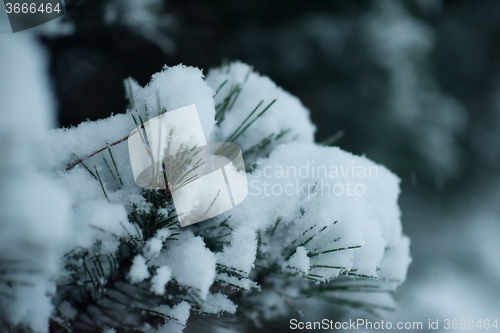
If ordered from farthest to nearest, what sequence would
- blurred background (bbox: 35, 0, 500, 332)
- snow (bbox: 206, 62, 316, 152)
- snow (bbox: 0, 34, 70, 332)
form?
blurred background (bbox: 35, 0, 500, 332)
snow (bbox: 206, 62, 316, 152)
snow (bbox: 0, 34, 70, 332)

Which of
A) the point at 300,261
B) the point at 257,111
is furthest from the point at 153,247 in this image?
the point at 257,111

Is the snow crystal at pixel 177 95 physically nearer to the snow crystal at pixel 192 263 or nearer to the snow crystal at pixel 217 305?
the snow crystal at pixel 192 263

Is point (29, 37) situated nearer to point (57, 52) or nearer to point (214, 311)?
point (57, 52)

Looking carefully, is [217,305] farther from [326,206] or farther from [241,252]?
[326,206]

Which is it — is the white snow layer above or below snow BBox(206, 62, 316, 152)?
below

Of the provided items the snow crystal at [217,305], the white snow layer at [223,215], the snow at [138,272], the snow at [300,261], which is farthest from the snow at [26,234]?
the snow at [300,261]

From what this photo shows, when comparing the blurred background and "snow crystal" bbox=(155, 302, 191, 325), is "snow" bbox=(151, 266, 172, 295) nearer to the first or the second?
"snow crystal" bbox=(155, 302, 191, 325)

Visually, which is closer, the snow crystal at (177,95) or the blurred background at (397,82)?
the snow crystal at (177,95)

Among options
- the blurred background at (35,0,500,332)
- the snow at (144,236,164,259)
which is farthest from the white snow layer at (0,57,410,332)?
the blurred background at (35,0,500,332)
